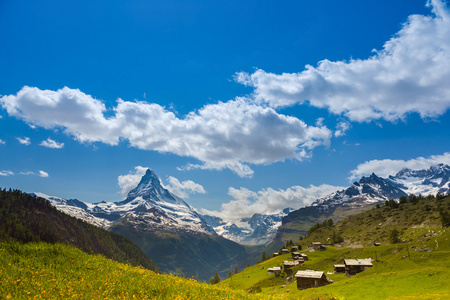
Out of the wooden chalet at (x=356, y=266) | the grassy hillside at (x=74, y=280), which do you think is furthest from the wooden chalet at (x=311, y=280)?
the grassy hillside at (x=74, y=280)

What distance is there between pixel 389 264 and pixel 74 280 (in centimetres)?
7274

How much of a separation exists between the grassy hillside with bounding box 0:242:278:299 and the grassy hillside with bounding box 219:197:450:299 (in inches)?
192

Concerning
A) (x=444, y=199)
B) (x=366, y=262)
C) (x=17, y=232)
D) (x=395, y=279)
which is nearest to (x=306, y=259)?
(x=366, y=262)

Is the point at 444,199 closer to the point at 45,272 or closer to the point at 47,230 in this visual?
the point at 45,272

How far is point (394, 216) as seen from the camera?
599 feet

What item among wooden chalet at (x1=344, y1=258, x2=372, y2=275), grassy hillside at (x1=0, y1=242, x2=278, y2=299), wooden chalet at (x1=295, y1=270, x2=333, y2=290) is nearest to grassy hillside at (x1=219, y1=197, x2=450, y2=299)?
wooden chalet at (x1=344, y1=258, x2=372, y2=275)

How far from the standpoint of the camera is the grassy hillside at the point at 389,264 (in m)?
42.2

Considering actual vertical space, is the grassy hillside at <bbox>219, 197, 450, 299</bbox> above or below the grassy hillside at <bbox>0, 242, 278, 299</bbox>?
below

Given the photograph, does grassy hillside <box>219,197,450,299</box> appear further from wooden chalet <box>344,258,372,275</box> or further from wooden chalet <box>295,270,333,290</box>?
wooden chalet <box>295,270,333,290</box>

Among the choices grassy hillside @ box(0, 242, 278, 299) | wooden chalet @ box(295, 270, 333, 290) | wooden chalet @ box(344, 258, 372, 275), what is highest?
grassy hillside @ box(0, 242, 278, 299)

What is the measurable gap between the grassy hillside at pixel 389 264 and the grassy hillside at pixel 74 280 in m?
4.89

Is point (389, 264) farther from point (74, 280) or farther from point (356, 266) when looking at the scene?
point (74, 280)

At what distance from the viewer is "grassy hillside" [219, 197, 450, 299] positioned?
138ft

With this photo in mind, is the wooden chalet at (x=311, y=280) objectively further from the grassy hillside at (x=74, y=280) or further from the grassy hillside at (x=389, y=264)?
the grassy hillside at (x=74, y=280)
